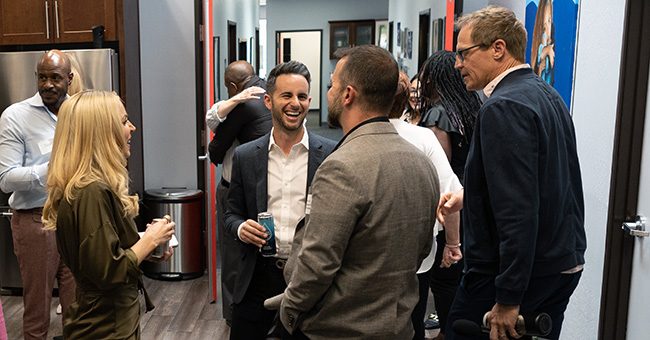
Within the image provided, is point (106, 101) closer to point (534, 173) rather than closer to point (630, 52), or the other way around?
point (534, 173)

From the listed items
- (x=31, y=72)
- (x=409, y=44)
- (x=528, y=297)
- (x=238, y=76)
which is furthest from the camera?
(x=409, y=44)

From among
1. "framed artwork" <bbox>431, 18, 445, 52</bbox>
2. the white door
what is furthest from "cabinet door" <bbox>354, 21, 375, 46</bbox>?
the white door

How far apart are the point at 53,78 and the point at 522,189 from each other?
226cm

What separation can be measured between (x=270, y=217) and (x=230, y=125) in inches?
49.8

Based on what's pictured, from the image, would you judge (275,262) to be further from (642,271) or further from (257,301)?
(642,271)

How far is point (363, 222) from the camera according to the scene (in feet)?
4.65

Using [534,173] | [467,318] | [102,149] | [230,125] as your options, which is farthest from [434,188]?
[230,125]

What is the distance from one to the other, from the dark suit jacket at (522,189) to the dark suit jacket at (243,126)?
1559 mm

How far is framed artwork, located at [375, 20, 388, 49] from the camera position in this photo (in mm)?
9047

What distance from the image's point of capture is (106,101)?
184 centimetres

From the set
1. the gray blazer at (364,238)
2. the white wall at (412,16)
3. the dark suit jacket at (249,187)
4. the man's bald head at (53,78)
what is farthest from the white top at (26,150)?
the white wall at (412,16)

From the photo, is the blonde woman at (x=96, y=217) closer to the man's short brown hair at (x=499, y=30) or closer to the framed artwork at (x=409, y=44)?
the man's short brown hair at (x=499, y=30)

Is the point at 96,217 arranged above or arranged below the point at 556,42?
below

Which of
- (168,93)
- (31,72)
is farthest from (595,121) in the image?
(31,72)
